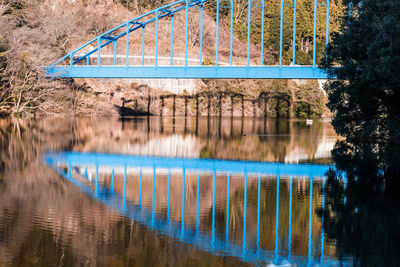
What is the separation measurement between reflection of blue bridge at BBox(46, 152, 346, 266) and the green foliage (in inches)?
96.4

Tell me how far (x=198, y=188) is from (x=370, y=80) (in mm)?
6203

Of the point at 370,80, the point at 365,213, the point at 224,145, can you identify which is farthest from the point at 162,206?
the point at 224,145

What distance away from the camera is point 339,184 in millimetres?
17469

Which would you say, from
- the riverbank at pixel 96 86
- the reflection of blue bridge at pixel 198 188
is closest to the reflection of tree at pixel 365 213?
the reflection of blue bridge at pixel 198 188

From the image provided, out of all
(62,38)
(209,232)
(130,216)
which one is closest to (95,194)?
(130,216)

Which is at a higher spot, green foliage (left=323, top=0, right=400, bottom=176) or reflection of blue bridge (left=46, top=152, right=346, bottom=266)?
green foliage (left=323, top=0, right=400, bottom=176)

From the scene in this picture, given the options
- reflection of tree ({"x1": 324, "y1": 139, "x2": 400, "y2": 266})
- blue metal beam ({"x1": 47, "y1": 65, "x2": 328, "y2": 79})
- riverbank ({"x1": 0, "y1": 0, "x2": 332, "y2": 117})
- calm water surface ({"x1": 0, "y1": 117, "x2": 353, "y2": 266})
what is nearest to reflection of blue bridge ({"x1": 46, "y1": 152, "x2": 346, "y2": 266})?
calm water surface ({"x1": 0, "y1": 117, "x2": 353, "y2": 266})

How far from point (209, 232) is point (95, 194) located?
A: 4.89 m

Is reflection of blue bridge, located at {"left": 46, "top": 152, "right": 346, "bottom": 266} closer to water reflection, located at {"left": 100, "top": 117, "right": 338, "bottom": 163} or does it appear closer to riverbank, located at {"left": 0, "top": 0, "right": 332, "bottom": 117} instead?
water reflection, located at {"left": 100, "top": 117, "right": 338, "bottom": 163}

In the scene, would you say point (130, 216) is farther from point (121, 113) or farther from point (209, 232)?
point (121, 113)

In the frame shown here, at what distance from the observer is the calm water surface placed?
32.2 feet

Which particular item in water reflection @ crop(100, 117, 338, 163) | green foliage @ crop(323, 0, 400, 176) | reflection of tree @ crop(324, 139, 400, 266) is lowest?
reflection of tree @ crop(324, 139, 400, 266)

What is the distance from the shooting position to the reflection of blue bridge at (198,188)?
10039 millimetres

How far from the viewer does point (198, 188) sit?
55.0ft
